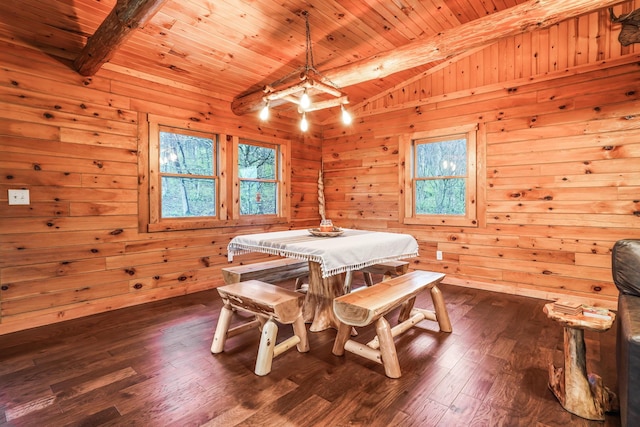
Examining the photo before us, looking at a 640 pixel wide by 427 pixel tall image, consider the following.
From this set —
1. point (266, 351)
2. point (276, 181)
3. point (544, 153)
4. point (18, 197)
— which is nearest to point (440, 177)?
point (544, 153)

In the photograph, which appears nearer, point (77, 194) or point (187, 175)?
point (77, 194)

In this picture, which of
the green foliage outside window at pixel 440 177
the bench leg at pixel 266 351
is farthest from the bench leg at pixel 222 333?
the green foliage outside window at pixel 440 177

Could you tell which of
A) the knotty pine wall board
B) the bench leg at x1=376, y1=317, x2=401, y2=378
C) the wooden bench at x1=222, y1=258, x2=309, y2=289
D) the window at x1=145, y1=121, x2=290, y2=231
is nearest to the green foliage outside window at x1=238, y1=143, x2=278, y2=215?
the window at x1=145, y1=121, x2=290, y2=231

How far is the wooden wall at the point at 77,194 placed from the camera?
2.67 m

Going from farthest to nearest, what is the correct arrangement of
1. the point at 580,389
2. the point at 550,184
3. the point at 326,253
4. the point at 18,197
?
the point at 550,184 → the point at 18,197 → the point at 326,253 → the point at 580,389

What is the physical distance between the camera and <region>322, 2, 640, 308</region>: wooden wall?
312 cm

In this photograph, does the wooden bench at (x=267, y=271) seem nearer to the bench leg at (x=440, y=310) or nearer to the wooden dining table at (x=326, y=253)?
the wooden dining table at (x=326, y=253)

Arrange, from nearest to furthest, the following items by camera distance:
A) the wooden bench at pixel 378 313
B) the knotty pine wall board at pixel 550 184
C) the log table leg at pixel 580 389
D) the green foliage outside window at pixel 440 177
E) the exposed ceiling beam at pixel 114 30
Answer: the log table leg at pixel 580 389 < the wooden bench at pixel 378 313 < the exposed ceiling beam at pixel 114 30 < the knotty pine wall board at pixel 550 184 < the green foliage outside window at pixel 440 177

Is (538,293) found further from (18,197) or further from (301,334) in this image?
(18,197)

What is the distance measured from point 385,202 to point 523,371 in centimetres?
291

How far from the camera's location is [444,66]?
4.12 meters

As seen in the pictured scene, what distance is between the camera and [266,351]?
1992 millimetres

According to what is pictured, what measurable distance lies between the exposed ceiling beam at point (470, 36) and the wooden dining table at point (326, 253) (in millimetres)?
1562

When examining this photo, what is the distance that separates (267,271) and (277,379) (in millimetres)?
1102
